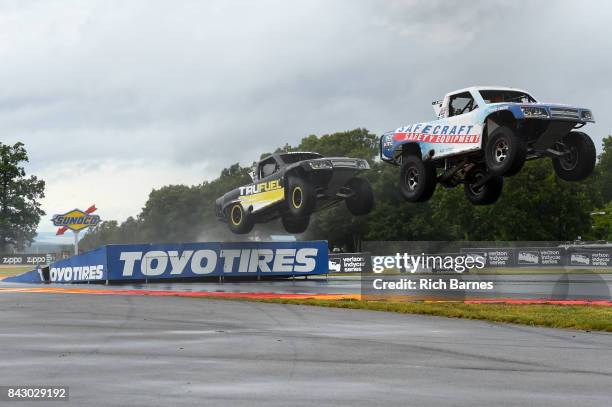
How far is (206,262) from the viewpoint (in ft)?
115

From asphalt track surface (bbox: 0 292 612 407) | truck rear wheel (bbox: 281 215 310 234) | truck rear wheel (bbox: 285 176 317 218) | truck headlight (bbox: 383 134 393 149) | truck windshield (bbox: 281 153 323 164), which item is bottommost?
asphalt track surface (bbox: 0 292 612 407)

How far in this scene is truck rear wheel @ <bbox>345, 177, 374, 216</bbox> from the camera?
79.7ft

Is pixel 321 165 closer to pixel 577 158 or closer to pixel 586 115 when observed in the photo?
pixel 577 158

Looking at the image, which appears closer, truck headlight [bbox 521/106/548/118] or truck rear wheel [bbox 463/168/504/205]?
truck headlight [bbox 521/106/548/118]

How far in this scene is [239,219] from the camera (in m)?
26.6

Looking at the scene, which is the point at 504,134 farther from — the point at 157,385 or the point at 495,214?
the point at 495,214

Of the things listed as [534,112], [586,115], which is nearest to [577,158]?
[586,115]

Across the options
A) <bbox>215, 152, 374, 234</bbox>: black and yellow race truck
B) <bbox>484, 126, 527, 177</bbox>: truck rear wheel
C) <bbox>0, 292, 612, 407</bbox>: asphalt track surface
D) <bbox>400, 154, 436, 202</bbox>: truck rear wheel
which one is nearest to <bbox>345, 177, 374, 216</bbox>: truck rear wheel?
<bbox>215, 152, 374, 234</bbox>: black and yellow race truck

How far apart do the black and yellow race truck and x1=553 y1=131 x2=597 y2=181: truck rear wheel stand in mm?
6155

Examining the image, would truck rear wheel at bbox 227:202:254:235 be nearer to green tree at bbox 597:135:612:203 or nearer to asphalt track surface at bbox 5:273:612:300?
asphalt track surface at bbox 5:273:612:300

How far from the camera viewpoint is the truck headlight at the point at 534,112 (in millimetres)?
18203

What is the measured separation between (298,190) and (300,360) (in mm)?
11674

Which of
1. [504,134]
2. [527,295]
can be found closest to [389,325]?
[504,134]

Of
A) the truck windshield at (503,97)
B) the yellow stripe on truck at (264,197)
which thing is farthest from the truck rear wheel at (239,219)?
the truck windshield at (503,97)
